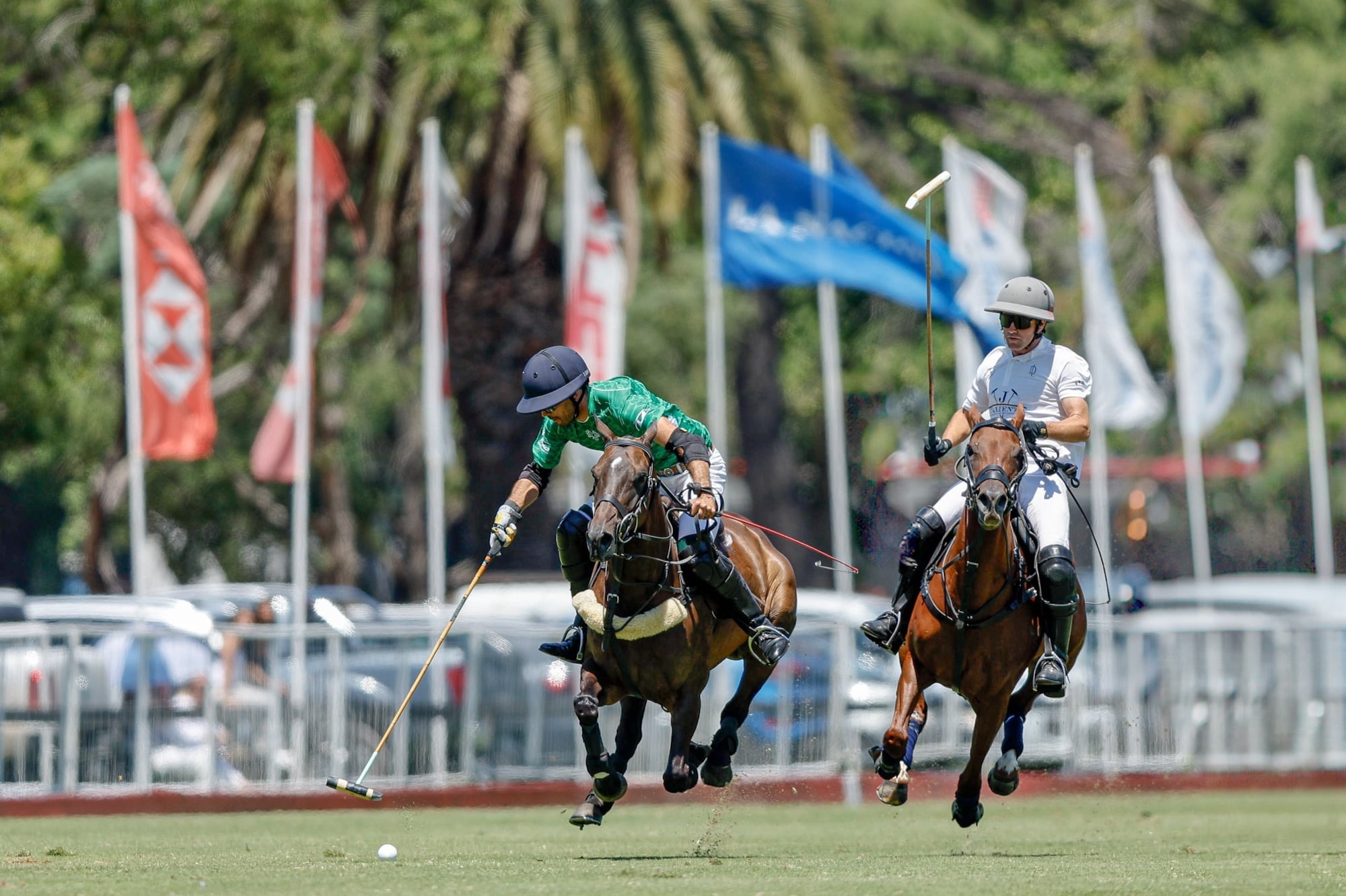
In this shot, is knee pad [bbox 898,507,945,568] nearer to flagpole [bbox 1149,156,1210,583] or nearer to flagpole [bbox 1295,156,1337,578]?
flagpole [bbox 1149,156,1210,583]

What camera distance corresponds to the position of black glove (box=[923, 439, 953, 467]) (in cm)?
1284

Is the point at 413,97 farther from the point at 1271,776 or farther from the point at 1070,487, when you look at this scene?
the point at 1070,487

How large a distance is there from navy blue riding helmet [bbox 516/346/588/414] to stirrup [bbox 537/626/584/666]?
57.4 inches

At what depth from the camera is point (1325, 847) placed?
13586mm

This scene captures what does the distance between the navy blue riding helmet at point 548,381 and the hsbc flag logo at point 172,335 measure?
10641 mm

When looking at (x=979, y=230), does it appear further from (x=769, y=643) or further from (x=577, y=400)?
(x=577, y=400)

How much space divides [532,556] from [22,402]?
6937 mm

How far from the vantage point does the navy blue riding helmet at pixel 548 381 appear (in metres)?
12.4

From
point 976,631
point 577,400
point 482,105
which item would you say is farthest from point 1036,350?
point 482,105

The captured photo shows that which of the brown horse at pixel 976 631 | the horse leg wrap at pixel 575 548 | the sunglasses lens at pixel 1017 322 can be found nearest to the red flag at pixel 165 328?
the horse leg wrap at pixel 575 548

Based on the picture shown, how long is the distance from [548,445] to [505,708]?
8.17 metres

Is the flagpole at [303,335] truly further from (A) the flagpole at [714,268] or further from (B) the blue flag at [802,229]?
(B) the blue flag at [802,229]

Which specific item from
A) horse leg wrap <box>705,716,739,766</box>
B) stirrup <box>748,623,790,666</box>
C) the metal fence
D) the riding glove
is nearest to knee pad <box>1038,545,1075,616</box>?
stirrup <box>748,623,790,666</box>

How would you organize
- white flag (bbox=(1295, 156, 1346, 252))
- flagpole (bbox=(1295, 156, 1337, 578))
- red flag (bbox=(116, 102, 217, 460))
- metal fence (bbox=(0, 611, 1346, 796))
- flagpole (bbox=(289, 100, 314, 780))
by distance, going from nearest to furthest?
metal fence (bbox=(0, 611, 1346, 796)), red flag (bbox=(116, 102, 217, 460)), flagpole (bbox=(289, 100, 314, 780)), flagpole (bbox=(1295, 156, 1337, 578)), white flag (bbox=(1295, 156, 1346, 252))
